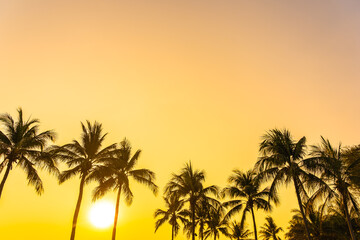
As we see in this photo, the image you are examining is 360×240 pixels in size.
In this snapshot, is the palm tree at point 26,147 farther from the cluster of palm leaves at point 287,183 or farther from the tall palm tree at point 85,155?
the cluster of palm leaves at point 287,183

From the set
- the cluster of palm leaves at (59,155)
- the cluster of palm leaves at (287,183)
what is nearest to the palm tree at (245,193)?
the cluster of palm leaves at (287,183)

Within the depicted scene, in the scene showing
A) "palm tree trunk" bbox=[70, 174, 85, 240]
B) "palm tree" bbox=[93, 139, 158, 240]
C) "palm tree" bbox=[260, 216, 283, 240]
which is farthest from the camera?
"palm tree" bbox=[260, 216, 283, 240]

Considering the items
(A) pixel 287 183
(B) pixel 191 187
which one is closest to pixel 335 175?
(A) pixel 287 183

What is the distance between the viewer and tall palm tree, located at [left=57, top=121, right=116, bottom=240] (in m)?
22.3

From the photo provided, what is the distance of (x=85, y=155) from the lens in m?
23.0

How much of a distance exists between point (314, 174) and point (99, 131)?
19.6 metres

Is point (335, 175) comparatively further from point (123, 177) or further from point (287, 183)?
point (123, 177)

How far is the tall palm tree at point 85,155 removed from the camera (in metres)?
22.3

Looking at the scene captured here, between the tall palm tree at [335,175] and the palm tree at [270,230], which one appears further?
the palm tree at [270,230]

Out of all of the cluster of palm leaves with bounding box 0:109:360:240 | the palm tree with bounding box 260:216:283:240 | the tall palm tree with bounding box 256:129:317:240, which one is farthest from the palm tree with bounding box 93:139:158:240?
the palm tree with bounding box 260:216:283:240

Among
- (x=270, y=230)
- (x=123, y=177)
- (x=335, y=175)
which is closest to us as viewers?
(x=335, y=175)

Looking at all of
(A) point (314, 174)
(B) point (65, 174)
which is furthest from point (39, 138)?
(A) point (314, 174)

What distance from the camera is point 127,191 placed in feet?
87.1

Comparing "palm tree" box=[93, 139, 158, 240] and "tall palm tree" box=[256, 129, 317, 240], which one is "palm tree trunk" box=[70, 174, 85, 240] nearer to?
"palm tree" box=[93, 139, 158, 240]
